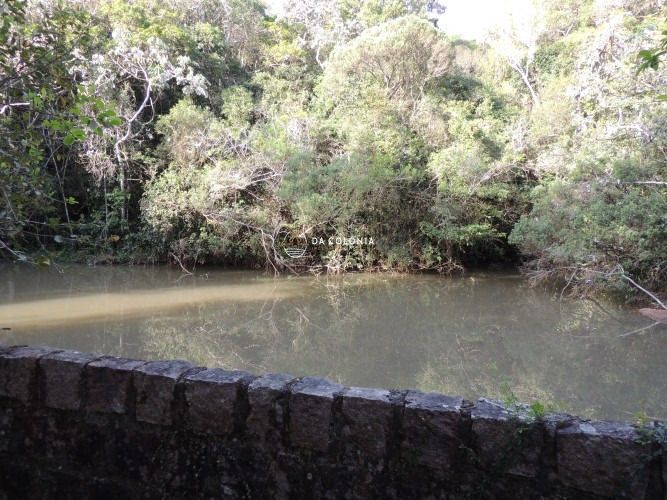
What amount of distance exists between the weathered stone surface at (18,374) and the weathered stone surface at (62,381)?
6cm

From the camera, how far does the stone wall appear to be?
1766mm

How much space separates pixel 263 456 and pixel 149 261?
44.9ft

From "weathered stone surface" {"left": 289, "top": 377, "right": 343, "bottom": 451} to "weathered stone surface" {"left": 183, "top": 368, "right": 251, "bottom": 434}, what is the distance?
0.27 m

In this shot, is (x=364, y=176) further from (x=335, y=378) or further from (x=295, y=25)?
(x=295, y=25)

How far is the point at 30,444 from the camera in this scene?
231 cm

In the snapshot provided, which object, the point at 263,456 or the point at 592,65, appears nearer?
the point at 263,456

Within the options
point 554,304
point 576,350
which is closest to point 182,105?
point 554,304

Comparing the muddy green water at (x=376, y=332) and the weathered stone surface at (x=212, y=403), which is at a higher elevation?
the weathered stone surface at (x=212, y=403)

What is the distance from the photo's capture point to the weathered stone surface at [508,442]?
178cm

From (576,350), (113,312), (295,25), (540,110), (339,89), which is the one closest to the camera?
(576,350)

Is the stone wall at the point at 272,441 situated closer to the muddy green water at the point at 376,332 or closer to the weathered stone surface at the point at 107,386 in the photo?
the weathered stone surface at the point at 107,386

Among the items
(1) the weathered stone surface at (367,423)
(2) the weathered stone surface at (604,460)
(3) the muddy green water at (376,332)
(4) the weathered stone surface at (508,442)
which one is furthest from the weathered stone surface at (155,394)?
(3) the muddy green water at (376,332)


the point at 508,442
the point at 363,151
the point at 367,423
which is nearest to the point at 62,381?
the point at 367,423

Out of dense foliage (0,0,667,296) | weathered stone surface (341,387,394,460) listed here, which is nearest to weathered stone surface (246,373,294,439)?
weathered stone surface (341,387,394,460)
